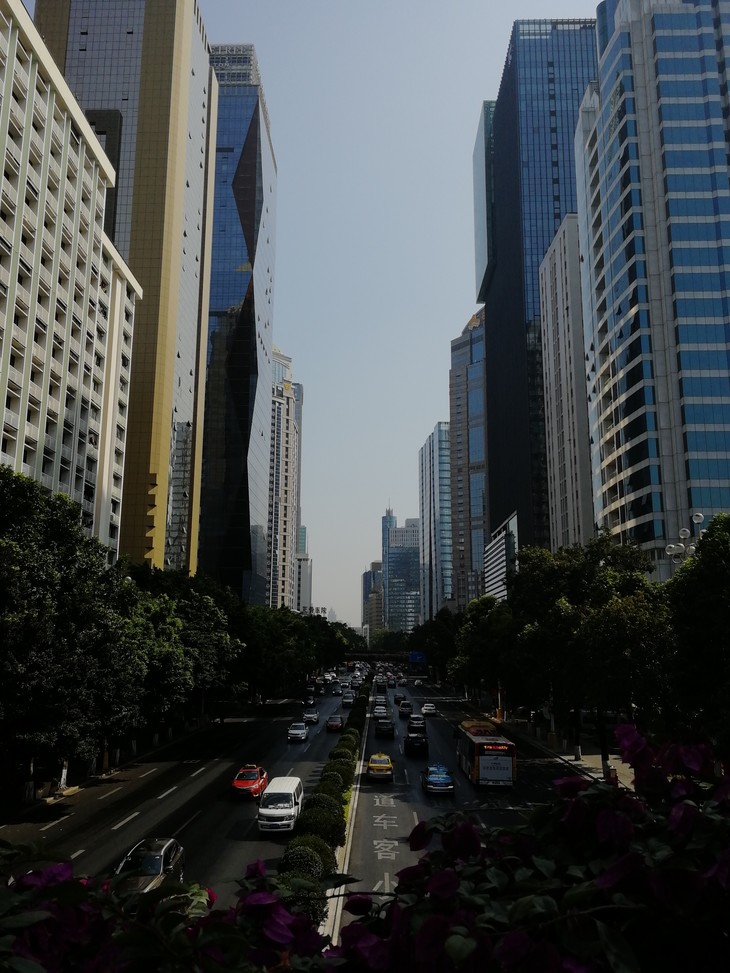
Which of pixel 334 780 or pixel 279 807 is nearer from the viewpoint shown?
pixel 279 807

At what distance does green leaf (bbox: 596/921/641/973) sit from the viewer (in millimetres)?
3078

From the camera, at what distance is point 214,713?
7194 cm

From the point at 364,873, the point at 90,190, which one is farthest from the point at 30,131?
the point at 364,873

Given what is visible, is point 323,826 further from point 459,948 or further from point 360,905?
point 459,948

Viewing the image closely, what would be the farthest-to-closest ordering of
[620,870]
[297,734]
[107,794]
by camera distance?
[297,734] → [107,794] → [620,870]

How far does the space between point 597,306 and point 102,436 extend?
6035cm

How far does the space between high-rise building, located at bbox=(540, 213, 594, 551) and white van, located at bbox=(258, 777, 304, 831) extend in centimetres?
8197

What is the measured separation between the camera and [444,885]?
11.9ft

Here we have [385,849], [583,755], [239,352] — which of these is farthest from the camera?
[239,352]

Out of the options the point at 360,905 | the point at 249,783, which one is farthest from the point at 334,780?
the point at 360,905

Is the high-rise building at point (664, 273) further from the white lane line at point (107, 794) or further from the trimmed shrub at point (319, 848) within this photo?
the trimmed shrub at point (319, 848)

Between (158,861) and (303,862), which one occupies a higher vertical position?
(303,862)

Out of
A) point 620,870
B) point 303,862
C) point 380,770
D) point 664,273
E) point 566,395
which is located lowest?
point 380,770

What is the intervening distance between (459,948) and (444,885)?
607mm
